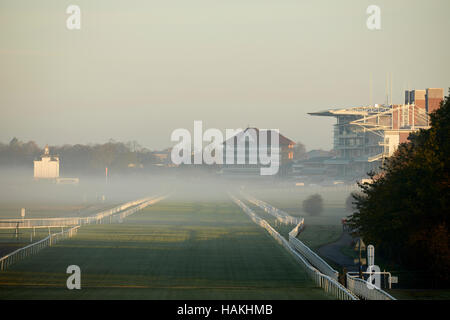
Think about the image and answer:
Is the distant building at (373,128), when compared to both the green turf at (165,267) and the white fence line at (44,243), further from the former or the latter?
the green turf at (165,267)

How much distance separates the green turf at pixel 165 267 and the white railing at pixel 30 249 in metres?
0.49

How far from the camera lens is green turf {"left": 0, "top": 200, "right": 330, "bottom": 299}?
84.0ft

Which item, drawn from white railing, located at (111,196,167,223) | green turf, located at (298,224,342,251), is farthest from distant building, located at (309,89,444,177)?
green turf, located at (298,224,342,251)

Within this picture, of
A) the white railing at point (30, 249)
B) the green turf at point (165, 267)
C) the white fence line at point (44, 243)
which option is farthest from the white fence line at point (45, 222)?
the white railing at point (30, 249)

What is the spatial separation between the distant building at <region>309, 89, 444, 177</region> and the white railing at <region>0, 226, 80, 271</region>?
76.0 m

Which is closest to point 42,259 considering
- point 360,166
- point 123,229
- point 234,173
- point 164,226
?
point 123,229

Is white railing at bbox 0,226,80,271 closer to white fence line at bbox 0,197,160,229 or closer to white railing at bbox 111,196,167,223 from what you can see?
white fence line at bbox 0,197,160,229

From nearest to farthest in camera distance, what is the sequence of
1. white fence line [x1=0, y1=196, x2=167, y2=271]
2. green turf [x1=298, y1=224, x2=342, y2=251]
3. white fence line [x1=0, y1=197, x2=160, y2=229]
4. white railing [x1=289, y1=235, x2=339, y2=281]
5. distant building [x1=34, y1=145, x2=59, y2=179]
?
white railing [x1=289, y1=235, x2=339, y2=281] → white fence line [x1=0, y1=196, x2=167, y2=271] → green turf [x1=298, y1=224, x2=342, y2=251] → white fence line [x1=0, y1=197, x2=160, y2=229] → distant building [x1=34, y1=145, x2=59, y2=179]

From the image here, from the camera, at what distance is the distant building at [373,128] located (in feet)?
406

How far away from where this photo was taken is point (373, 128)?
137 metres

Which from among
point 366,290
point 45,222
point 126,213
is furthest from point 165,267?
point 126,213

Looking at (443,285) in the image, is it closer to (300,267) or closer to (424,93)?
(300,267)

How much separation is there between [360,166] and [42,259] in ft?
405

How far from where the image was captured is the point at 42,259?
3497 cm
